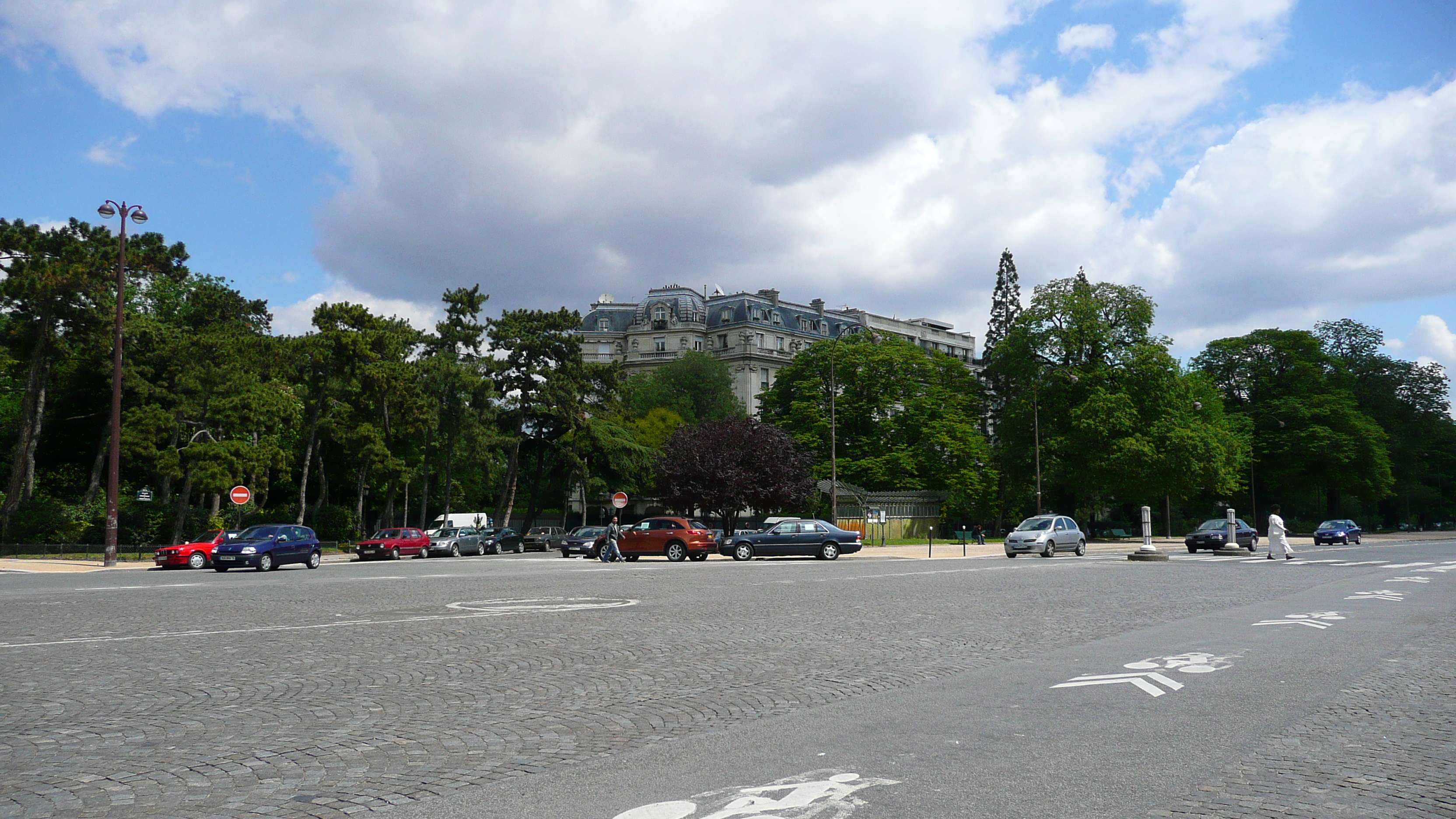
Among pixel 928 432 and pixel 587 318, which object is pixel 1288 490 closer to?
pixel 928 432

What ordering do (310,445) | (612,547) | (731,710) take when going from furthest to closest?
(310,445) < (612,547) < (731,710)

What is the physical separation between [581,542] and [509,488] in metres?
18.4

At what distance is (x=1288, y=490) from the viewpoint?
8156 centimetres

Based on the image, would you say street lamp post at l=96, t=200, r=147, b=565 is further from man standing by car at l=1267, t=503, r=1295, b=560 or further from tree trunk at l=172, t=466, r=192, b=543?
man standing by car at l=1267, t=503, r=1295, b=560

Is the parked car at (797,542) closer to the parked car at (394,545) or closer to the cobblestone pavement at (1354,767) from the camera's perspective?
the parked car at (394,545)

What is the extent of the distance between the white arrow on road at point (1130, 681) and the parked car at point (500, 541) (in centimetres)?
4749

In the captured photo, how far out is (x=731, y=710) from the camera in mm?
8070

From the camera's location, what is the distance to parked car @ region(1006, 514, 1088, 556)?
39719 mm

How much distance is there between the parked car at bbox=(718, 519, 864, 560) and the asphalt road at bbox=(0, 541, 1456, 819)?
895 inches

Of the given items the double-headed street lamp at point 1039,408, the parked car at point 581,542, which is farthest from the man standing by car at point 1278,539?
the parked car at point 581,542

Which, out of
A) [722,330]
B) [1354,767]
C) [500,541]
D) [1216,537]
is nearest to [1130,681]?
[1354,767]

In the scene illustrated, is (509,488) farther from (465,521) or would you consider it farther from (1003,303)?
(1003,303)

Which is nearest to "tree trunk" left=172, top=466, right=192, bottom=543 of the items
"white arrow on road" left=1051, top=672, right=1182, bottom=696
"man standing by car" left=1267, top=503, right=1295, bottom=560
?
"man standing by car" left=1267, top=503, right=1295, bottom=560

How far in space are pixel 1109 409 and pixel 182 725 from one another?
58.8 m
